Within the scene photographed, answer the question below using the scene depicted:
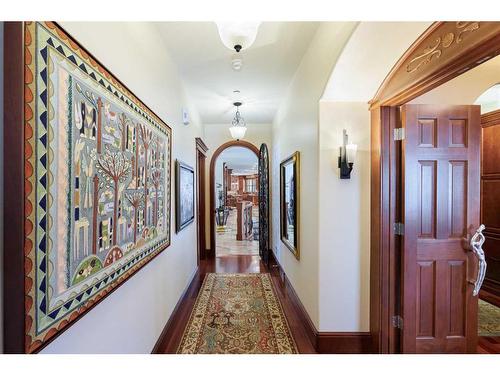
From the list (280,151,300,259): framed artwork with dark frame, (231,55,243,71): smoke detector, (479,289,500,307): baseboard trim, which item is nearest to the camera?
(231,55,243,71): smoke detector

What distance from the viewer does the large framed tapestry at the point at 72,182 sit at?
0.70 m

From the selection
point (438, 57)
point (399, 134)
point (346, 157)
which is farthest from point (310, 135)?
point (438, 57)

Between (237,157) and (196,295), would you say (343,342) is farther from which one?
(237,157)

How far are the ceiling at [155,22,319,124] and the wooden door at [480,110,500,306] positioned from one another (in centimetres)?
256

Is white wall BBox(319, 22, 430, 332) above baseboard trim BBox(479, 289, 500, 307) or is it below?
above

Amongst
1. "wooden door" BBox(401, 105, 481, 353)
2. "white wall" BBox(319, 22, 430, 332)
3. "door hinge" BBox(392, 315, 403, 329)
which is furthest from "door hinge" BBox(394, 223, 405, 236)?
"door hinge" BBox(392, 315, 403, 329)

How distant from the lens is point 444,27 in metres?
1.29

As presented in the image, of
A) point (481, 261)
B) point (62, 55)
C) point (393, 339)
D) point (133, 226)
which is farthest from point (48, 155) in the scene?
point (481, 261)

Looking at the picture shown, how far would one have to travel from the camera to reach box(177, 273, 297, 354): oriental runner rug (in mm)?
2045

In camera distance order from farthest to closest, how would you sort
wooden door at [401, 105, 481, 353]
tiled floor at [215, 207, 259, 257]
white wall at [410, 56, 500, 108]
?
1. tiled floor at [215, 207, 259, 257]
2. white wall at [410, 56, 500, 108]
3. wooden door at [401, 105, 481, 353]

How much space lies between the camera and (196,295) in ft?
9.96

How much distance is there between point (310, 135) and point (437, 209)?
3.70 ft

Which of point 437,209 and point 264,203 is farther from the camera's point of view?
point 264,203

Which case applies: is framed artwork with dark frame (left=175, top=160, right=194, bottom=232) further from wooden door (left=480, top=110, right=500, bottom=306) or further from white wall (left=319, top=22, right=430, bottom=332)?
wooden door (left=480, top=110, right=500, bottom=306)
